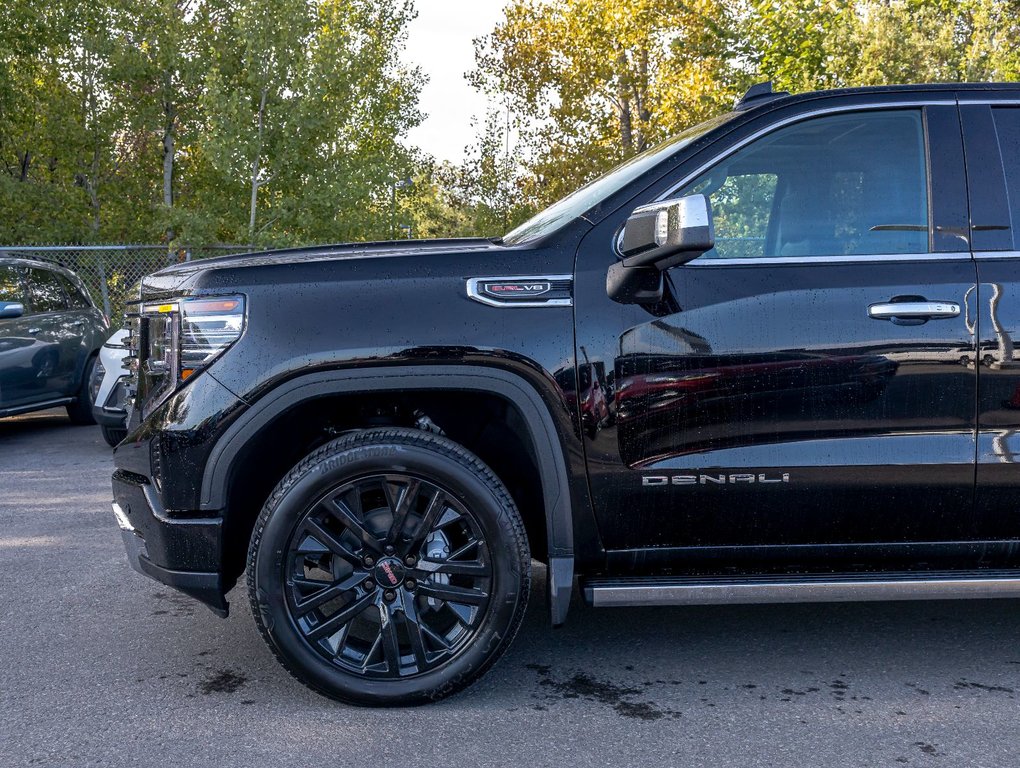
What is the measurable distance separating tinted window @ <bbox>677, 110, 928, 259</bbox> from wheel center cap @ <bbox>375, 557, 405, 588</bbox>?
1459 millimetres

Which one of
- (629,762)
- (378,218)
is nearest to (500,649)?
(629,762)

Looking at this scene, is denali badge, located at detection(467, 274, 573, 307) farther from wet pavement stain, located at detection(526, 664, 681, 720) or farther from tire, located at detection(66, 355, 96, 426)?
tire, located at detection(66, 355, 96, 426)

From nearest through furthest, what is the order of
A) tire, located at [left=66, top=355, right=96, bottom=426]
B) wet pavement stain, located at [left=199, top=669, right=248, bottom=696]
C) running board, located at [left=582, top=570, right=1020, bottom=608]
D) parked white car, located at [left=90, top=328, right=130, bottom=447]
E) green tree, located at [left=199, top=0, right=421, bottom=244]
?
running board, located at [left=582, top=570, right=1020, bottom=608]
wet pavement stain, located at [left=199, top=669, right=248, bottom=696]
parked white car, located at [left=90, top=328, right=130, bottom=447]
tire, located at [left=66, top=355, right=96, bottom=426]
green tree, located at [left=199, top=0, right=421, bottom=244]

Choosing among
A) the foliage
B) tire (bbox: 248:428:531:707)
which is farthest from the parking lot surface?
the foliage

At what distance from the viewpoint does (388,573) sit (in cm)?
346

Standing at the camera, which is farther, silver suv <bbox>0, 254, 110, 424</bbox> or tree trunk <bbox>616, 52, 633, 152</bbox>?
tree trunk <bbox>616, 52, 633, 152</bbox>

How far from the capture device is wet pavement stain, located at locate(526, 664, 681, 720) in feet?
11.2

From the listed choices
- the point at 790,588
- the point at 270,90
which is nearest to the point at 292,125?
the point at 270,90

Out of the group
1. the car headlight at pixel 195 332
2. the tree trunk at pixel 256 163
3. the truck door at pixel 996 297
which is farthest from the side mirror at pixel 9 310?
the tree trunk at pixel 256 163

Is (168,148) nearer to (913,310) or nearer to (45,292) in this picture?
(45,292)

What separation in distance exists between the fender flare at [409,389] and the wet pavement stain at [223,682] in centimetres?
67

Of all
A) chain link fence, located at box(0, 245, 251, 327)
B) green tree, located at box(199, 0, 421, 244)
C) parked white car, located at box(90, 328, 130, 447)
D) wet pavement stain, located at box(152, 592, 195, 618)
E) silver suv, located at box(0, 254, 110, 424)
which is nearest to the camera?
wet pavement stain, located at box(152, 592, 195, 618)

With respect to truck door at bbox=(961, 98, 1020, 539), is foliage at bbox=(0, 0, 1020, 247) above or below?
above

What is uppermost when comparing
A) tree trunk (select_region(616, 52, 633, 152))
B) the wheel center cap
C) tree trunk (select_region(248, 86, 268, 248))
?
tree trunk (select_region(616, 52, 633, 152))
